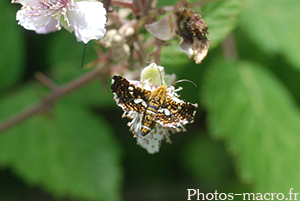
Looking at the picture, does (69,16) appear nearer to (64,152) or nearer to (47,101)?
(47,101)

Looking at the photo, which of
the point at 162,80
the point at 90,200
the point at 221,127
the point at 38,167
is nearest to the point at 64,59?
the point at 38,167

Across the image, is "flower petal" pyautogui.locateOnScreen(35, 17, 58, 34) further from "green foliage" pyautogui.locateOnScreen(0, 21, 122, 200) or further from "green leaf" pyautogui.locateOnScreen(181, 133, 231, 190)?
"green leaf" pyautogui.locateOnScreen(181, 133, 231, 190)

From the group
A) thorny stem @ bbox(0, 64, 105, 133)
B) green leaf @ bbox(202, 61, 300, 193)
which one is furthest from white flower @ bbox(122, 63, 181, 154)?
green leaf @ bbox(202, 61, 300, 193)

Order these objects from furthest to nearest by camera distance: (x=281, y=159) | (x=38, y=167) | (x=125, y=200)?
(x=125, y=200)
(x=38, y=167)
(x=281, y=159)

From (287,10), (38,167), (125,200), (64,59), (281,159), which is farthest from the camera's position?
(125,200)

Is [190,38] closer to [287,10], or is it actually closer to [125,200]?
[287,10]

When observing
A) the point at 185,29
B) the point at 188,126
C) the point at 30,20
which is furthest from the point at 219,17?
the point at 188,126

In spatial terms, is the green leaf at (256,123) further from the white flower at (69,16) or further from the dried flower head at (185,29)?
the white flower at (69,16)
